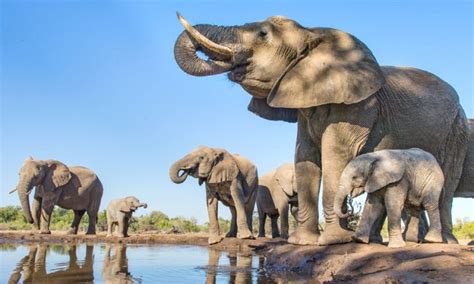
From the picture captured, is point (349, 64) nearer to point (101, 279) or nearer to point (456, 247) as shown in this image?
point (456, 247)

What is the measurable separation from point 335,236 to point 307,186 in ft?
3.27

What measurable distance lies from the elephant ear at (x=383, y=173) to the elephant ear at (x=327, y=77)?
791 mm

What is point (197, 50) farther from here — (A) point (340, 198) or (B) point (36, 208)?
(B) point (36, 208)

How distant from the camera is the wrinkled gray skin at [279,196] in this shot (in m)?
15.9

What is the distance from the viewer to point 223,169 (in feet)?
45.3

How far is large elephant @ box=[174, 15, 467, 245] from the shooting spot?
654 cm

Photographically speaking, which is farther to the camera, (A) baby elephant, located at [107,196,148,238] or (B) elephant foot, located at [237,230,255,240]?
(A) baby elephant, located at [107,196,148,238]

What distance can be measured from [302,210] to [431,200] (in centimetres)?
166

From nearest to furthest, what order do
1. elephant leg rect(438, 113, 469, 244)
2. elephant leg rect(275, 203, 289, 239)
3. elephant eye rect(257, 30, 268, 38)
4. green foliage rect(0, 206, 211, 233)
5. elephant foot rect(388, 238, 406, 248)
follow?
elephant foot rect(388, 238, 406, 248) < elephant eye rect(257, 30, 268, 38) < elephant leg rect(438, 113, 469, 244) < elephant leg rect(275, 203, 289, 239) < green foliage rect(0, 206, 211, 233)

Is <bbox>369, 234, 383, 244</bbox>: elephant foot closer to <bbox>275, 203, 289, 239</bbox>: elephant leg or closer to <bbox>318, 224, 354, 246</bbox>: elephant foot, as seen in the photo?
<bbox>318, 224, 354, 246</bbox>: elephant foot

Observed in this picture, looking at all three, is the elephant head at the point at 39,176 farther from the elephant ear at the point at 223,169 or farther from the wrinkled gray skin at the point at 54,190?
the elephant ear at the point at 223,169

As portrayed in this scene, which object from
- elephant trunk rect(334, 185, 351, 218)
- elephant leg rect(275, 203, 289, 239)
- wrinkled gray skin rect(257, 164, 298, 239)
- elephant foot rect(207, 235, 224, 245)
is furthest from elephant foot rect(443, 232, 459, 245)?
elephant leg rect(275, 203, 289, 239)

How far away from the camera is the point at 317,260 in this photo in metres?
6.01

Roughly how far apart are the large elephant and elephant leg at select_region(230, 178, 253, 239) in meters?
6.22
